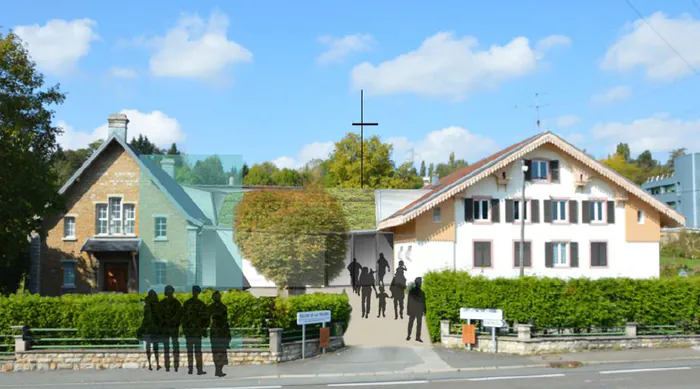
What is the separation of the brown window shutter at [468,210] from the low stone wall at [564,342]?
1334 centimetres

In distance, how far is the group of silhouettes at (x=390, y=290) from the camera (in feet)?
86.9

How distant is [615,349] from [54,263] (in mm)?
29743

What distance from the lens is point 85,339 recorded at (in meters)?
21.0

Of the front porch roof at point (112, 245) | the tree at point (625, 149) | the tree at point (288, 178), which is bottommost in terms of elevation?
the front porch roof at point (112, 245)

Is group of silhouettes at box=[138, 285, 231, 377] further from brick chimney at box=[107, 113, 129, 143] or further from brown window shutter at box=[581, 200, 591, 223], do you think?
brown window shutter at box=[581, 200, 591, 223]

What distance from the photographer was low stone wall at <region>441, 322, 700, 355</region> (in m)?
23.6

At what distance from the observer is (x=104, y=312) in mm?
21406

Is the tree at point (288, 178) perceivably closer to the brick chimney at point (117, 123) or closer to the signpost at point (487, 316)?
the brick chimney at point (117, 123)

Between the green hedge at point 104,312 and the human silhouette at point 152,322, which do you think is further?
the green hedge at point 104,312

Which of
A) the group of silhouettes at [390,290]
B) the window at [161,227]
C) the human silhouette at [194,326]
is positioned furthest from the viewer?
the window at [161,227]

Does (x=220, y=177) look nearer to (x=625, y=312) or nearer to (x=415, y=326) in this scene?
(x=415, y=326)

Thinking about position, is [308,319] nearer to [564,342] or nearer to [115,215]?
[564,342]

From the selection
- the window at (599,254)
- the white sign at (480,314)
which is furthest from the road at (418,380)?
the window at (599,254)

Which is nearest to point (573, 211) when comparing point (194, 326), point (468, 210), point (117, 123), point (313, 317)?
point (468, 210)
